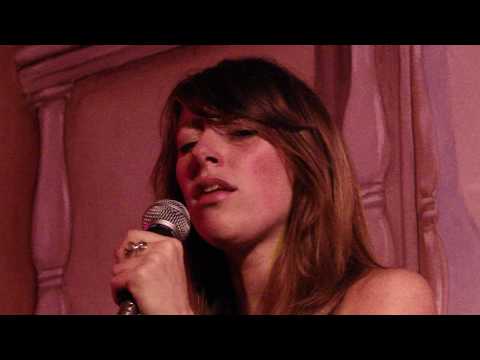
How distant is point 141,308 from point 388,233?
2.23ft

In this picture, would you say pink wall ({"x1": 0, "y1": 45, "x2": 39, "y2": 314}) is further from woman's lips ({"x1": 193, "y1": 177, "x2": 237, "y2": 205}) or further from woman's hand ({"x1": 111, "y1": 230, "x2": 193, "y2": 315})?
woman's hand ({"x1": 111, "y1": 230, "x2": 193, "y2": 315})

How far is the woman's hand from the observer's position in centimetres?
102

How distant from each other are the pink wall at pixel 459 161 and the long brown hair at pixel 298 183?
0.88 ft

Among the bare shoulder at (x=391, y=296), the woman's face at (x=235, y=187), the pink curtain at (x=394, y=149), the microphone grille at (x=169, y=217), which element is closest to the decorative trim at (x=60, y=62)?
the pink curtain at (x=394, y=149)

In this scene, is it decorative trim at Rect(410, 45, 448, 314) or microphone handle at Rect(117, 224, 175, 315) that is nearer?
microphone handle at Rect(117, 224, 175, 315)

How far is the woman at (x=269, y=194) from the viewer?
50.0 inches

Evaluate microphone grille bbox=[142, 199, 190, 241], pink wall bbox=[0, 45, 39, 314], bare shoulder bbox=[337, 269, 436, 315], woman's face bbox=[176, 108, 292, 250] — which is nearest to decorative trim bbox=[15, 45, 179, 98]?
pink wall bbox=[0, 45, 39, 314]

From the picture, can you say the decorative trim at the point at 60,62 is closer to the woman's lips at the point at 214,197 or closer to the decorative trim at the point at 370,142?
the decorative trim at the point at 370,142

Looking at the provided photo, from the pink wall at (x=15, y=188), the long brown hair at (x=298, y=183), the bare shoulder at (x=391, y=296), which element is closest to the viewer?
the bare shoulder at (x=391, y=296)

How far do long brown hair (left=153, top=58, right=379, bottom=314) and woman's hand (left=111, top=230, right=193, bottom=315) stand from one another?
230 mm

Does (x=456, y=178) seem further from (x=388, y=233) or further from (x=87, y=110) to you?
(x=87, y=110)
